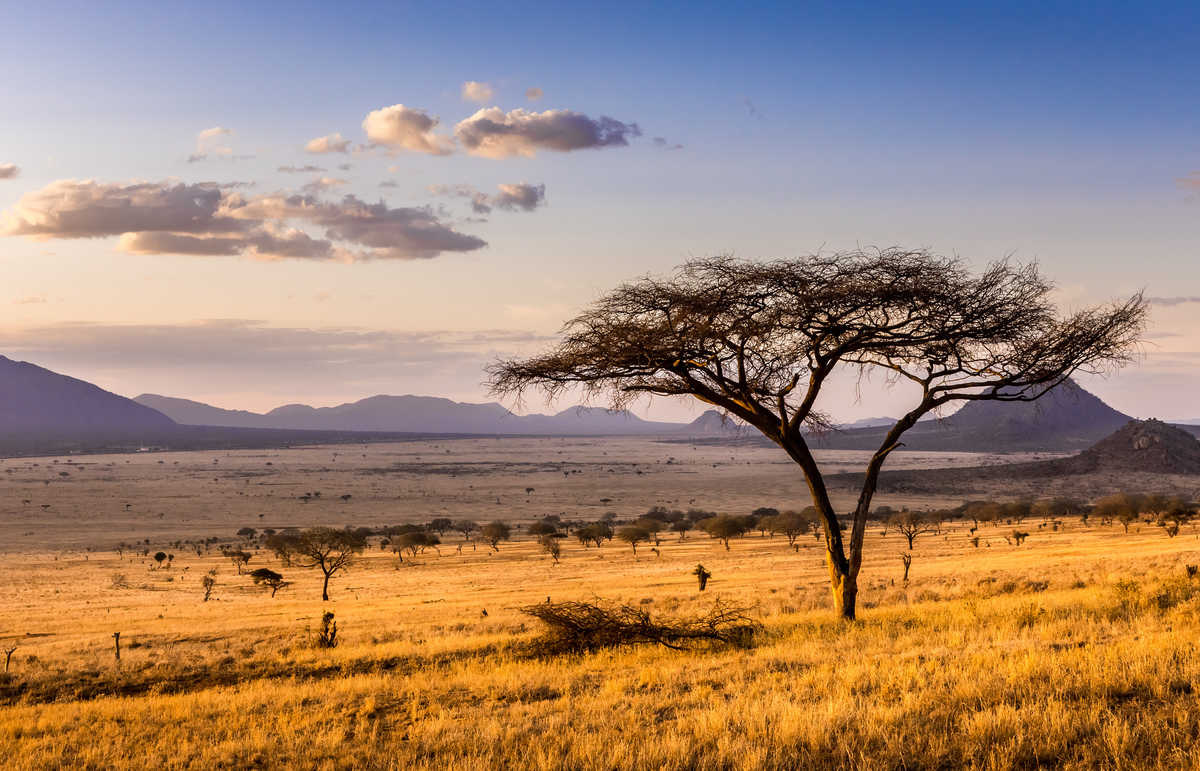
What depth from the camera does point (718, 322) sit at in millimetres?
15883

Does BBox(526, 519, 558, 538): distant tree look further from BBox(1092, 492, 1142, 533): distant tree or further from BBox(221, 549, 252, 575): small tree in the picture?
BBox(1092, 492, 1142, 533): distant tree

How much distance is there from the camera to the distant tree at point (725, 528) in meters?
79.4

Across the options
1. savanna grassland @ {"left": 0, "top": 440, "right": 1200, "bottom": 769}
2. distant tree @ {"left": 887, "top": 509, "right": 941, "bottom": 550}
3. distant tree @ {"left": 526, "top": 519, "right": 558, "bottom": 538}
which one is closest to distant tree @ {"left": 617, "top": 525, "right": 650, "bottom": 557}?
distant tree @ {"left": 526, "top": 519, "right": 558, "bottom": 538}

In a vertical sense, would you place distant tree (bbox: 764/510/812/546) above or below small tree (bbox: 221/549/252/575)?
above

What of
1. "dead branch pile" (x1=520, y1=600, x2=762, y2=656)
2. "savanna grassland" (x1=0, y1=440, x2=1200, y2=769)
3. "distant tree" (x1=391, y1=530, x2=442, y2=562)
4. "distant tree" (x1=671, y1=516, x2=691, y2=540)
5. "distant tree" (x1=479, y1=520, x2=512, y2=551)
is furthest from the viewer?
"distant tree" (x1=671, y1=516, x2=691, y2=540)

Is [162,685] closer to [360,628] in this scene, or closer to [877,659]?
[360,628]

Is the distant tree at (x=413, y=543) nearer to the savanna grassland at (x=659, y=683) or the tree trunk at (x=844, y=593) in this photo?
the savanna grassland at (x=659, y=683)

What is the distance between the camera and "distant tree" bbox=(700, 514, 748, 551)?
79.4 m

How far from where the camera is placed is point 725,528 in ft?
260

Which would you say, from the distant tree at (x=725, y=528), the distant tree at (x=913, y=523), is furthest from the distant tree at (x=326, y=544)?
the distant tree at (x=913, y=523)

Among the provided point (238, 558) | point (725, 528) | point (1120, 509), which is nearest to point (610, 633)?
point (238, 558)

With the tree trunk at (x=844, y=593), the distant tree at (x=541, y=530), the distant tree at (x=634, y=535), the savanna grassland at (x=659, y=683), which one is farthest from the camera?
the distant tree at (x=541, y=530)

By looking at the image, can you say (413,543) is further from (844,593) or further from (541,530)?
(844,593)

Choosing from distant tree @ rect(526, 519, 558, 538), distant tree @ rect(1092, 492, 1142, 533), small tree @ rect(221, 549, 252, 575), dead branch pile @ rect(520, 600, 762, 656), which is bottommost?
small tree @ rect(221, 549, 252, 575)
